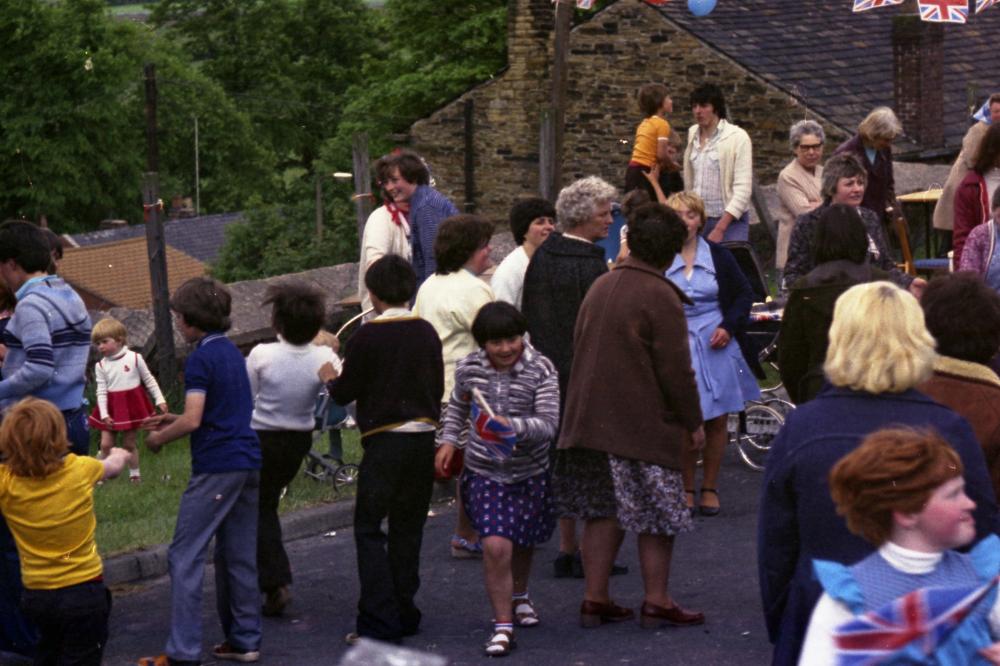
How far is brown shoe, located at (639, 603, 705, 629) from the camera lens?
8.21m

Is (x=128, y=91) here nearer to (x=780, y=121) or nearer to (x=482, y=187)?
(x=482, y=187)

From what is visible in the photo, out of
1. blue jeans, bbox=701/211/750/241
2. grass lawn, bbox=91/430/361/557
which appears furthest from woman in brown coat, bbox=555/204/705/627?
blue jeans, bbox=701/211/750/241

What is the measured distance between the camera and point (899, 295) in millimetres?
5219

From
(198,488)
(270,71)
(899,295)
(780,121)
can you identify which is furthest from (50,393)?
(270,71)

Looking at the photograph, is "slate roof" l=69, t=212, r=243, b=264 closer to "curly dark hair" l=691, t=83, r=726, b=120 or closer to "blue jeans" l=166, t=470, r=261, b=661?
"curly dark hair" l=691, t=83, r=726, b=120

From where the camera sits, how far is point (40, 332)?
8000 mm

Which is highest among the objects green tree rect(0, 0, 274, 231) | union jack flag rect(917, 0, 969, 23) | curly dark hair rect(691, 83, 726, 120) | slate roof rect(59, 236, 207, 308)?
union jack flag rect(917, 0, 969, 23)

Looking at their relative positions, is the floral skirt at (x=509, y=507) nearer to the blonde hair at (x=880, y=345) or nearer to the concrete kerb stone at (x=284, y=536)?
the concrete kerb stone at (x=284, y=536)

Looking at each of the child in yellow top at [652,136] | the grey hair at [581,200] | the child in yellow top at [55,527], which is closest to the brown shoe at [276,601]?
the child in yellow top at [55,527]

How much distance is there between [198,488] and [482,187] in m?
31.2

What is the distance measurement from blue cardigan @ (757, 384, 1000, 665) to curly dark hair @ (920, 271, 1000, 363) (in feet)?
2.33

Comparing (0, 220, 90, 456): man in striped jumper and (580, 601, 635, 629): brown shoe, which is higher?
(0, 220, 90, 456): man in striped jumper

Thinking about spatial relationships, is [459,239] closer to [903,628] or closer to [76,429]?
Result: [76,429]

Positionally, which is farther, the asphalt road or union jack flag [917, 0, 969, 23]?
union jack flag [917, 0, 969, 23]
